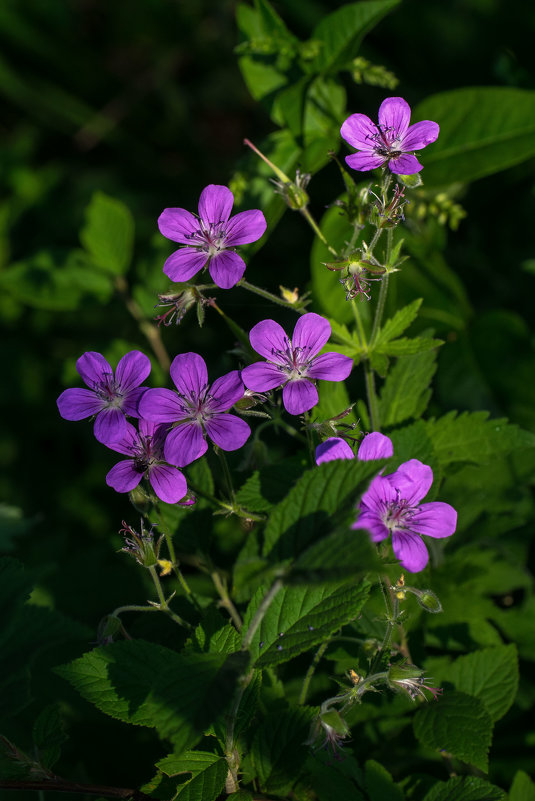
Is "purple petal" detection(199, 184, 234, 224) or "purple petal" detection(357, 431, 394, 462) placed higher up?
"purple petal" detection(199, 184, 234, 224)

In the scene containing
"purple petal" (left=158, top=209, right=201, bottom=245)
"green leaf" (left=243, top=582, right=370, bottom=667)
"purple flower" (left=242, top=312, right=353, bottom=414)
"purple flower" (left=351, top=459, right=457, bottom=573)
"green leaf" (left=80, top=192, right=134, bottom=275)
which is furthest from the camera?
"green leaf" (left=80, top=192, right=134, bottom=275)

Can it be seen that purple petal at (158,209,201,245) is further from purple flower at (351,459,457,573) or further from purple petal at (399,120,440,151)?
purple flower at (351,459,457,573)

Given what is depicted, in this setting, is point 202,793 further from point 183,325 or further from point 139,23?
point 139,23

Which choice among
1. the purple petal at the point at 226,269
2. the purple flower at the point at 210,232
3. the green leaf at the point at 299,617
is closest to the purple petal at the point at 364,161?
the purple flower at the point at 210,232

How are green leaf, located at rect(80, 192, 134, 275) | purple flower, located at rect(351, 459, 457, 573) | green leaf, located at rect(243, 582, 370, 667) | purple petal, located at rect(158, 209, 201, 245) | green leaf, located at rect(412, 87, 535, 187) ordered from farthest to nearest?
green leaf, located at rect(80, 192, 134, 275) < green leaf, located at rect(412, 87, 535, 187) < purple petal, located at rect(158, 209, 201, 245) < purple flower, located at rect(351, 459, 457, 573) < green leaf, located at rect(243, 582, 370, 667)

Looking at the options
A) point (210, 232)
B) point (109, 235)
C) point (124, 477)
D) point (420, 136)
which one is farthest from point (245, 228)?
point (109, 235)

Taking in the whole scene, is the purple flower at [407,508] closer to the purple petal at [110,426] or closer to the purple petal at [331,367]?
the purple petal at [331,367]

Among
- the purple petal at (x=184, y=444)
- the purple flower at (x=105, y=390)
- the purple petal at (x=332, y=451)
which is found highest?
the purple flower at (x=105, y=390)

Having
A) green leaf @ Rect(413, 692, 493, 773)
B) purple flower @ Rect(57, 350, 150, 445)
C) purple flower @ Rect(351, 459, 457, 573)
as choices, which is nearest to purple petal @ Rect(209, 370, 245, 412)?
purple flower @ Rect(57, 350, 150, 445)
